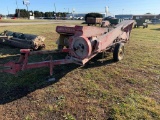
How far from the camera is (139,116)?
137 inches

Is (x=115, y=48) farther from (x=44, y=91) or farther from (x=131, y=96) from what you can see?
(x=44, y=91)

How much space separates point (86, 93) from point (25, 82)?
1.62 m

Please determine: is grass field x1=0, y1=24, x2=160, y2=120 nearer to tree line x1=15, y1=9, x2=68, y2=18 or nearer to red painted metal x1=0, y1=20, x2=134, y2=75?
red painted metal x1=0, y1=20, x2=134, y2=75

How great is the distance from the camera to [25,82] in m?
4.88

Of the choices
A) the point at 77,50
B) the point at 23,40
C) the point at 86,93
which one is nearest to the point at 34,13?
the point at 23,40

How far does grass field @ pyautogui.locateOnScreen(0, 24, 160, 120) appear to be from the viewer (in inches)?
141

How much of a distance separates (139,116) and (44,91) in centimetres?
209

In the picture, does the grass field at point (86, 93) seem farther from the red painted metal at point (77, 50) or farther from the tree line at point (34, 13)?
the tree line at point (34, 13)

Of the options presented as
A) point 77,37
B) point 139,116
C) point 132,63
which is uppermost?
point 77,37

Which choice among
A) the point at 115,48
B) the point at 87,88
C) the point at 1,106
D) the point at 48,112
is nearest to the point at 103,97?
the point at 87,88

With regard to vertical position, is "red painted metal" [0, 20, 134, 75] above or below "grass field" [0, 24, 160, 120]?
above

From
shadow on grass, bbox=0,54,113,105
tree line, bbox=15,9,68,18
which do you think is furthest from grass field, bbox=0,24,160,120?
tree line, bbox=15,9,68,18

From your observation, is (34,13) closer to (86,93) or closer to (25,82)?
(25,82)

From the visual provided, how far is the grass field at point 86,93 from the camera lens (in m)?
3.58
